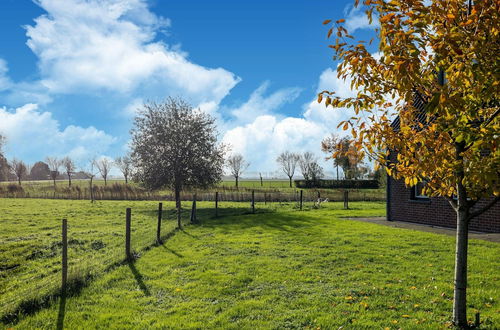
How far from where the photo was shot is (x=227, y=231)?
1465 centimetres

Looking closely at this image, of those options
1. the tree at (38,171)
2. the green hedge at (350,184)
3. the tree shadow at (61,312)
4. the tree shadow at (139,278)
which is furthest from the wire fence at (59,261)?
the tree at (38,171)

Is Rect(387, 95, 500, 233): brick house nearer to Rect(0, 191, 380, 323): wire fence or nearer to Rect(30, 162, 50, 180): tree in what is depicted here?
Rect(0, 191, 380, 323): wire fence

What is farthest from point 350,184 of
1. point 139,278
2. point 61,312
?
point 61,312

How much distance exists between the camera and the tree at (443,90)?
11.4 ft

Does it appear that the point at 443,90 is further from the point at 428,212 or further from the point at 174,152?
the point at 174,152

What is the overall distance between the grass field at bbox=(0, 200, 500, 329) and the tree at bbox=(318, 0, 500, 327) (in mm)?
1429

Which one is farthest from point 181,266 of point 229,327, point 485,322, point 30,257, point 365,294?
point 485,322

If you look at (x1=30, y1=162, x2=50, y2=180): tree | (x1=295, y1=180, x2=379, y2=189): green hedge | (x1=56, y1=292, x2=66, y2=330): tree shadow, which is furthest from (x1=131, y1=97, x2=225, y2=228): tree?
(x1=30, y1=162, x2=50, y2=180): tree

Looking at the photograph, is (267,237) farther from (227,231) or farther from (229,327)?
(229,327)

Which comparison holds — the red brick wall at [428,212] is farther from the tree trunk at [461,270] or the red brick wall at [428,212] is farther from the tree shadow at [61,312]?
the tree shadow at [61,312]

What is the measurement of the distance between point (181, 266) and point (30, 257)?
5569mm

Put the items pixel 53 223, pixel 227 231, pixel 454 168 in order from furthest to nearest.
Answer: pixel 53 223
pixel 227 231
pixel 454 168

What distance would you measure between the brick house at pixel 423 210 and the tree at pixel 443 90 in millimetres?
8852

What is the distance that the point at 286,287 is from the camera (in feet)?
22.4
